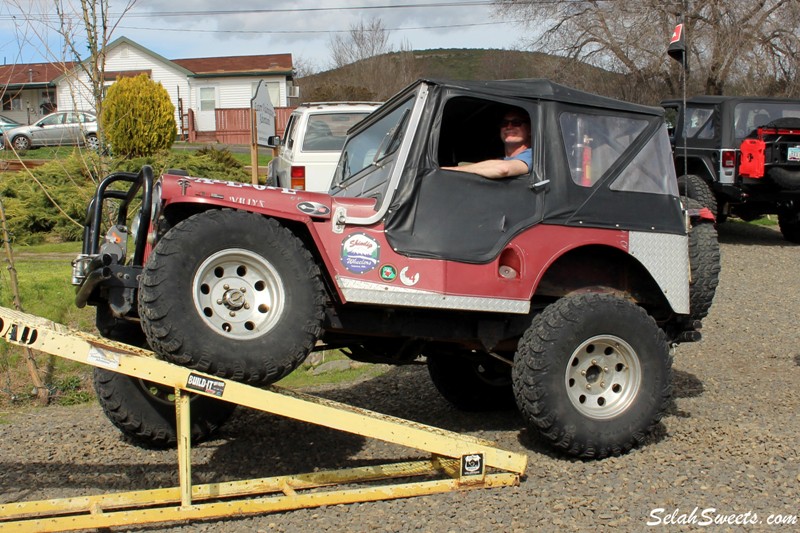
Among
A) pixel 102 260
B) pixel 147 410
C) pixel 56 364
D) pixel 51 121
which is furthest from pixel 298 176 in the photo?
pixel 51 121

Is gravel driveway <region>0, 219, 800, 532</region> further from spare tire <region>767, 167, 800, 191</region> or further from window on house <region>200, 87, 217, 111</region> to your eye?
window on house <region>200, 87, 217, 111</region>

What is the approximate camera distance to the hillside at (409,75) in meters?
27.1

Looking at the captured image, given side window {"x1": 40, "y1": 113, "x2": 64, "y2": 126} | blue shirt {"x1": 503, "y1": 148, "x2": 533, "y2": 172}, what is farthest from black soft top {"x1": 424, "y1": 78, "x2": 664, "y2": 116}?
side window {"x1": 40, "y1": 113, "x2": 64, "y2": 126}

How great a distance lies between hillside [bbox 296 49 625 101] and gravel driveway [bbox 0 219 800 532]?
5.23m

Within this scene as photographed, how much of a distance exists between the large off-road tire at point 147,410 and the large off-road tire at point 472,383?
65.6 inches

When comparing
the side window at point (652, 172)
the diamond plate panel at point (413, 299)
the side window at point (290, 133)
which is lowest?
the diamond plate panel at point (413, 299)

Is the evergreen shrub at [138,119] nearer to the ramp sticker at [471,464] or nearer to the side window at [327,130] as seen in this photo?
the side window at [327,130]

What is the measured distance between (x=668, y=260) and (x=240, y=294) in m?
2.73

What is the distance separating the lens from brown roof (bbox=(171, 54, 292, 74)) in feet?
145

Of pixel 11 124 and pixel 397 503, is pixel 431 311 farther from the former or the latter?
pixel 11 124

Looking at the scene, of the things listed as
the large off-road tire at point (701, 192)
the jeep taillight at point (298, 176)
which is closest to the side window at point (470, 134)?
the jeep taillight at point (298, 176)

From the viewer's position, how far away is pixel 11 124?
30.7 m

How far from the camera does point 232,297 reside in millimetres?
4512

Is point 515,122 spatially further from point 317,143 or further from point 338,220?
point 317,143
